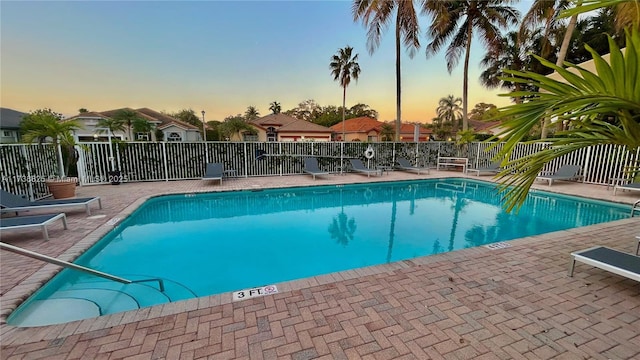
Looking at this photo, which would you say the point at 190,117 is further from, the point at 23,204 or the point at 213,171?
the point at 23,204

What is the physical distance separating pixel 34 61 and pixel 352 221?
47.3 feet

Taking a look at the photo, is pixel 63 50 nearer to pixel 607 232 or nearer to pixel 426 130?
pixel 607 232

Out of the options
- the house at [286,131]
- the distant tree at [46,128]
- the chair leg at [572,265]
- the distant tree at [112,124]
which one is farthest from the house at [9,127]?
the chair leg at [572,265]

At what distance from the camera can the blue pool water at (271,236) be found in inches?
139

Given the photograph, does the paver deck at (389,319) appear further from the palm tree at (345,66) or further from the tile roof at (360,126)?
the tile roof at (360,126)

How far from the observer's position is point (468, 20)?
48.3 ft

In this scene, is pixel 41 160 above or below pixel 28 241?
above

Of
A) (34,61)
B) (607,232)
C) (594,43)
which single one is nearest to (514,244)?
(607,232)

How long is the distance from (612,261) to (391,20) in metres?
13.9

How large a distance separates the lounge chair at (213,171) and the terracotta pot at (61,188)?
3.48 metres

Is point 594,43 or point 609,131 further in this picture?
point 594,43

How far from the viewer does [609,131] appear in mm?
1474

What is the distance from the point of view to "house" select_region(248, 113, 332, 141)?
3095 cm

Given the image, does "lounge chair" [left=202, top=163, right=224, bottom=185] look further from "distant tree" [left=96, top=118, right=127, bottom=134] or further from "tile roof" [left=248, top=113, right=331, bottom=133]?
"distant tree" [left=96, top=118, right=127, bottom=134]
